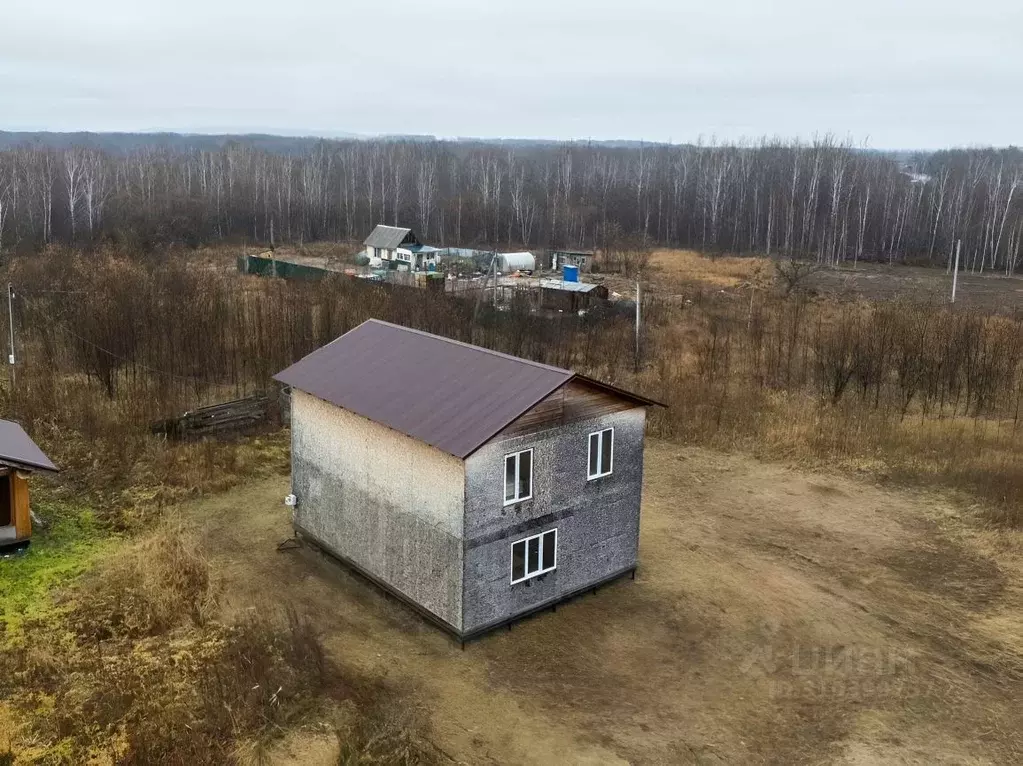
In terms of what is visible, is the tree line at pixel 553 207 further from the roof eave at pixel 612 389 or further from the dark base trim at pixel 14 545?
the roof eave at pixel 612 389

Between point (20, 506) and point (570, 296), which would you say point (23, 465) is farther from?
point (570, 296)

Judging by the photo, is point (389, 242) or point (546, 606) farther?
point (389, 242)

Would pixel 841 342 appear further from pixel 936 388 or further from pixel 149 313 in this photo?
pixel 149 313

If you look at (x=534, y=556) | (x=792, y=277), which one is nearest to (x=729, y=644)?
(x=534, y=556)

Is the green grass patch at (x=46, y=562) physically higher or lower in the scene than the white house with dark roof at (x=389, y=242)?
lower

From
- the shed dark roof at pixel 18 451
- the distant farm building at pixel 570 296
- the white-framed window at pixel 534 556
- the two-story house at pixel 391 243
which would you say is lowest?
the white-framed window at pixel 534 556

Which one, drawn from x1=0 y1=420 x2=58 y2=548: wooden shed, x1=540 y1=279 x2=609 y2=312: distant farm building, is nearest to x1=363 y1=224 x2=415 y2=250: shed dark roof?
x1=540 y1=279 x2=609 y2=312: distant farm building

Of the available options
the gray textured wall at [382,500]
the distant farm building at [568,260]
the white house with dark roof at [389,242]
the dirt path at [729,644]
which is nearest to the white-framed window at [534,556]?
the dirt path at [729,644]

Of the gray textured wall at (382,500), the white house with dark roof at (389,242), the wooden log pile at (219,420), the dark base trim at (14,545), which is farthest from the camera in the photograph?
the white house with dark roof at (389,242)
